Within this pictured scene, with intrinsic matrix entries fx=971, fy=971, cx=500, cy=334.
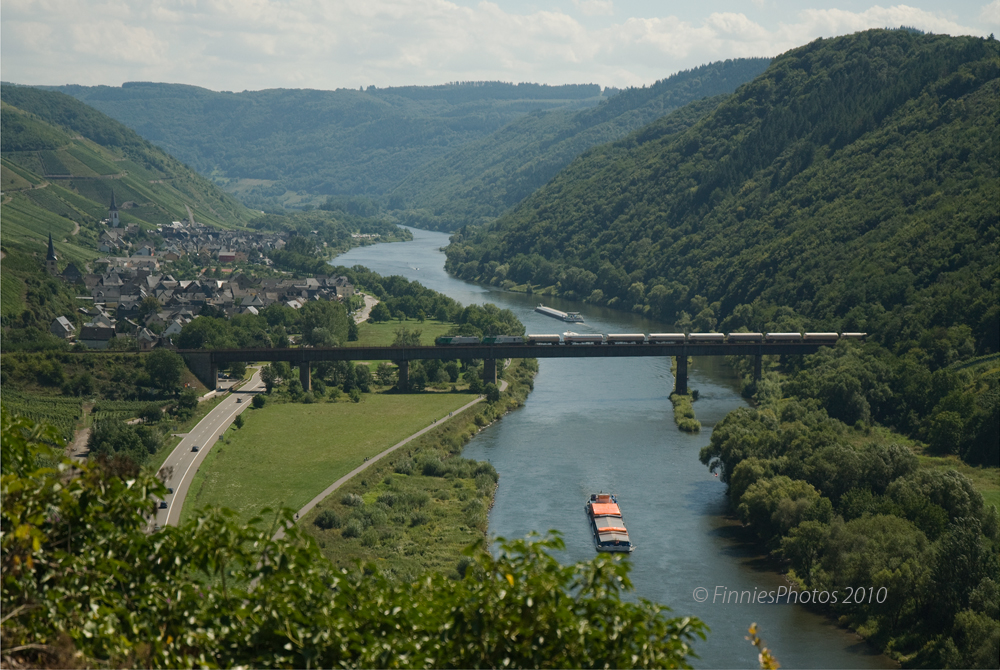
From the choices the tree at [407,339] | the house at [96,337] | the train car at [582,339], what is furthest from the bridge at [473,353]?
the house at [96,337]

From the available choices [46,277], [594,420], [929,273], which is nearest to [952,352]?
[929,273]

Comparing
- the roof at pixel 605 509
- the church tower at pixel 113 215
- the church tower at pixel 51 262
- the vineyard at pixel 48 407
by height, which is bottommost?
the roof at pixel 605 509

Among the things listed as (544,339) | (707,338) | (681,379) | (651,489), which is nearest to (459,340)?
(544,339)

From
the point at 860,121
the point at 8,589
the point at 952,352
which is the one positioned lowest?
the point at 952,352

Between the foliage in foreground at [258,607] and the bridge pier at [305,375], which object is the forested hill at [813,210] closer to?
the bridge pier at [305,375]

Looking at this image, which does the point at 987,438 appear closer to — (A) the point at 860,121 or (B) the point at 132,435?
(B) the point at 132,435

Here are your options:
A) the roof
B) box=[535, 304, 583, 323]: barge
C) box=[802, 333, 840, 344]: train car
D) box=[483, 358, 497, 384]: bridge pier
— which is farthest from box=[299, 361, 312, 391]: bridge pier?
box=[802, 333, 840, 344]: train car
